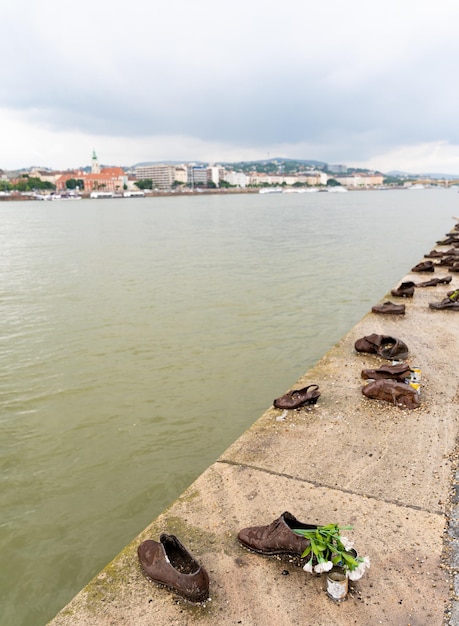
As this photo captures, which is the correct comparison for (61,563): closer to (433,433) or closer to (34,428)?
(34,428)

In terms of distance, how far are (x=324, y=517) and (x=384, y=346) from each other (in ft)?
13.7

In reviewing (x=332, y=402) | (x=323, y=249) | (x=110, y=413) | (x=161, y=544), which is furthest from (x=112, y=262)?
(x=161, y=544)

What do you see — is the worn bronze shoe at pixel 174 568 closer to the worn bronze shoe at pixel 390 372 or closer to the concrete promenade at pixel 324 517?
the concrete promenade at pixel 324 517

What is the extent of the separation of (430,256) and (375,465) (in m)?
15.5

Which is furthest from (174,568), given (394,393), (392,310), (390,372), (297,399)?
(392,310)

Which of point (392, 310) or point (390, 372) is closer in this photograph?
point (390, 372)

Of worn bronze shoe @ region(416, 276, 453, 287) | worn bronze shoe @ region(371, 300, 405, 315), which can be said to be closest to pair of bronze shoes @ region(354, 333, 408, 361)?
worn bronze shoe @ region(371, 300, 405, 315)

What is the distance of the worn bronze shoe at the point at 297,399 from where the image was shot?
542 centimetres

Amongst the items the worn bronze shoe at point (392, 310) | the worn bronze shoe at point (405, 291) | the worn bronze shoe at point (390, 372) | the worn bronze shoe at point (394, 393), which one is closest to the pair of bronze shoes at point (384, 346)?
the worn bronze shoe at point (390, 372)

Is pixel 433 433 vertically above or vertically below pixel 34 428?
above

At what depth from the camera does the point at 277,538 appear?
10.2 feet

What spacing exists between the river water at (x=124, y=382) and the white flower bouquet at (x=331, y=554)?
6.85ft

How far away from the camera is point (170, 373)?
8305 mm

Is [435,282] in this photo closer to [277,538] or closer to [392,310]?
[392,310]
